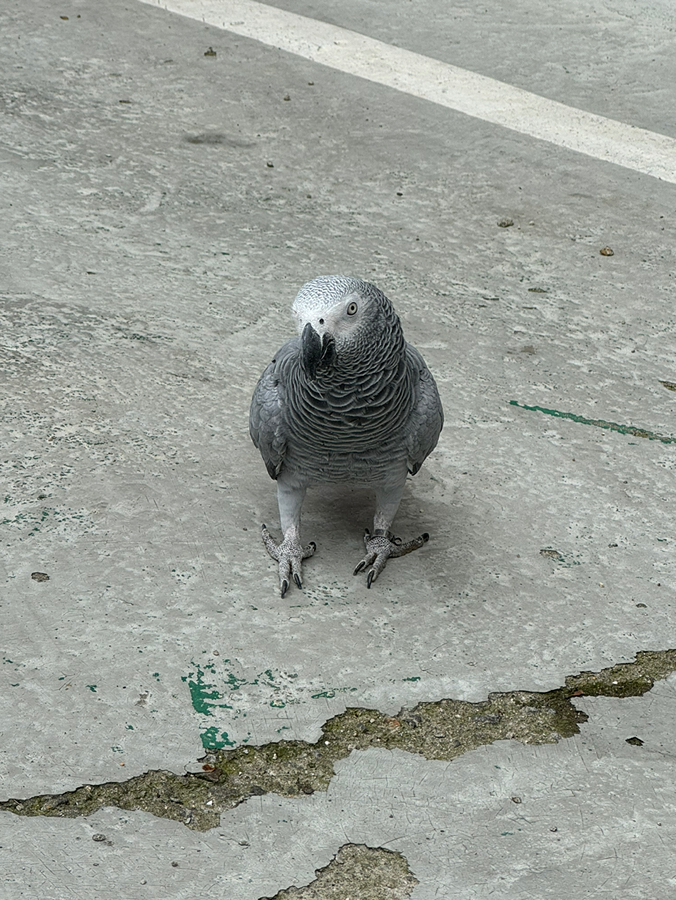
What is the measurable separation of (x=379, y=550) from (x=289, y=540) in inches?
10.4

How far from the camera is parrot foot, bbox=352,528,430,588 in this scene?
9.47 ft

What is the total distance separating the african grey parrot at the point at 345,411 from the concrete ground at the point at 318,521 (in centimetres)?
17

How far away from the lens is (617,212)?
16.7ft

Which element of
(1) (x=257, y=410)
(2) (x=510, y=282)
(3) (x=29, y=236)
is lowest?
(3) (x=29, y=236)

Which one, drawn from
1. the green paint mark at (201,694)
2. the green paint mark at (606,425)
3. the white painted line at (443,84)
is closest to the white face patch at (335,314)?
the green paint mark at (201,694)

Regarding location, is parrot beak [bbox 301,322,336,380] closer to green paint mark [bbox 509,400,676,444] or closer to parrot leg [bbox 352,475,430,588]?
parrot leg [bbox 352,475,430,588]

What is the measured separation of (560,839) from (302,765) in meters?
0.59

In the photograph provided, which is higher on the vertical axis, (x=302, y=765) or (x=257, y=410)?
(x=257, y=410)

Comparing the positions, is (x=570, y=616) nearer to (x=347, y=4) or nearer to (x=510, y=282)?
(x=510, y=282)

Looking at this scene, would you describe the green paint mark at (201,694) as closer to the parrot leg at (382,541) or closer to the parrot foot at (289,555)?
the parrot foot at (289,555)

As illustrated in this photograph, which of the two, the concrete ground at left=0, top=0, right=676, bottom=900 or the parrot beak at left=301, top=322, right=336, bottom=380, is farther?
the parrot beak at left=301, top=322, right=336, bottom=380

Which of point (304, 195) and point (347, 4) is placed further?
point (347, 4)

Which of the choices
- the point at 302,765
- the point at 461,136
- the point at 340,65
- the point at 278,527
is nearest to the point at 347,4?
the point at 340,65

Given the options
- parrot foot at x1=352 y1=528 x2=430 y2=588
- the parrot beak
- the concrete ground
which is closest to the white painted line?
the concrete ground
